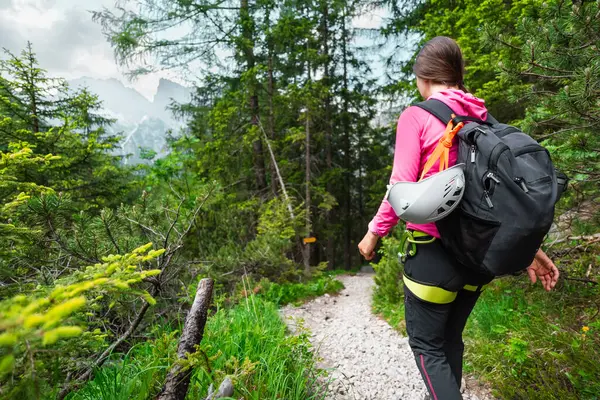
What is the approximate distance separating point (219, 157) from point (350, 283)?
206 inches

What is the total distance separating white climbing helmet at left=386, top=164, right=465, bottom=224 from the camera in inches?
55.1

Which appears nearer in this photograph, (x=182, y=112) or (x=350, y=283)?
(x=350, y=283)

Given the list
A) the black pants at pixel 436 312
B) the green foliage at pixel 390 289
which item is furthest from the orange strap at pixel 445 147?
the green foliage at pixel 390 289

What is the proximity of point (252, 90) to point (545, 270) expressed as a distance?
762cm

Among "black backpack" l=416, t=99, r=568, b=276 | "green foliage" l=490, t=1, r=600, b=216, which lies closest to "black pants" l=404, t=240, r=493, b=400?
"black backpack" l=416, t=99, r=568, b=276

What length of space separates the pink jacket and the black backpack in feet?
0.39

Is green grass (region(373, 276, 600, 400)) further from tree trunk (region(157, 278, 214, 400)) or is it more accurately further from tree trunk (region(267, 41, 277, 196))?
tree trunk (region(267, 41, 277, 196))

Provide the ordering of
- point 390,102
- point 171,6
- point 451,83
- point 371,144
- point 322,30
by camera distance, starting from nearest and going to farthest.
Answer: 1. point 451,83
2. point 171,6
3. point 390,102
4. point 322,30
5. point 371,144

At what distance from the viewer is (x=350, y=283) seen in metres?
8.84

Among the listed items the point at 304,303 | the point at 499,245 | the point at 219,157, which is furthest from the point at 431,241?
the point at 219,157

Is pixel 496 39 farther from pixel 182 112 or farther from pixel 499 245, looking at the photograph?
pixel 182 112

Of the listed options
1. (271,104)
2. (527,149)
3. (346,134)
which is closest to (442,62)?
(527,149)

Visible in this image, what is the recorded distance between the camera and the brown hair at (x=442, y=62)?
1708 mm

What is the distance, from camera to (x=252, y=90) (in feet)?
26.7
